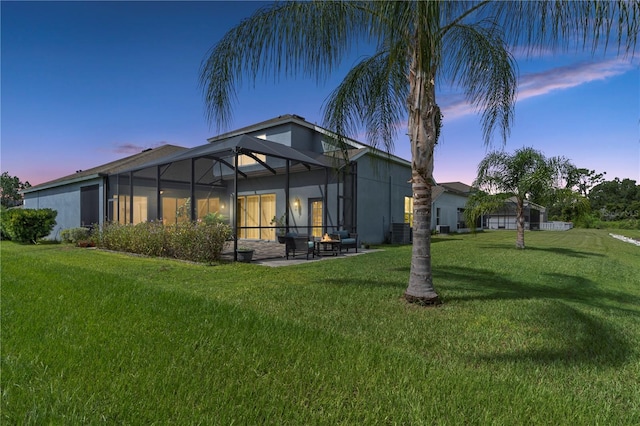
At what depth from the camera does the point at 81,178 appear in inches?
706

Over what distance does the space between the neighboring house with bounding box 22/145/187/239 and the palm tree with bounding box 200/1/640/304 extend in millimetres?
15240

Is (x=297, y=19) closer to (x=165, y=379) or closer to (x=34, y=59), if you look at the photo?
(x=165, y=379)

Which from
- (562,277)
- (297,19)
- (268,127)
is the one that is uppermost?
(268,127)

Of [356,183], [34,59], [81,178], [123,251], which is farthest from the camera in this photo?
[81,178]

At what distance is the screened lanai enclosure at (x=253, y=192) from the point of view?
1462cm

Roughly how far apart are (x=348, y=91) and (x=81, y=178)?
729 inches

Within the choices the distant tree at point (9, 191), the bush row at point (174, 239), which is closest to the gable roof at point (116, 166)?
the bush row at point (174, 239)

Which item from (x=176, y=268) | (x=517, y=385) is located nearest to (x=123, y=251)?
(x=176, y=268)

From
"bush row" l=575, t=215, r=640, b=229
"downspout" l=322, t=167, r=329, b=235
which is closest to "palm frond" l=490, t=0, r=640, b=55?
"downspout" l=322, t=167, r=329, b=235

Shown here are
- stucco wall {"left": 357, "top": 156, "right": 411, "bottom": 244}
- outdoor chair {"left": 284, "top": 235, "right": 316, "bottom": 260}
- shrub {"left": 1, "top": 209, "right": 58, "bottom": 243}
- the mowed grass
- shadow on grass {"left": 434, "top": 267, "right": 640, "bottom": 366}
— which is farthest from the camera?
shrub {"left": 1, "top": 209, "right": 58, "bottom": 243}

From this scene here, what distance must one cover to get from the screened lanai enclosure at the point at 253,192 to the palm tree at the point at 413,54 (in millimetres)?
Answer: 6348

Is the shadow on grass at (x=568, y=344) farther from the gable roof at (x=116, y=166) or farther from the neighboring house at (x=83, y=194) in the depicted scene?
the neighboring house at (x=83, y=194)

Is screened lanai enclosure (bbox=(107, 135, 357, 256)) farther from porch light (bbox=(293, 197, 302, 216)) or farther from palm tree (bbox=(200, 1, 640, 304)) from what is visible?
palm tree (bbox=(200, 1, 640, 304))

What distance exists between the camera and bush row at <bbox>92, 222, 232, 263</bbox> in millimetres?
9562
